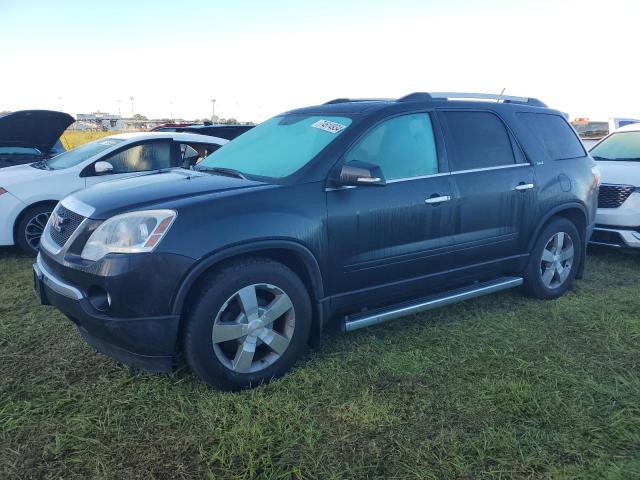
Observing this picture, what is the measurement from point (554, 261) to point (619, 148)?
3.26 meters

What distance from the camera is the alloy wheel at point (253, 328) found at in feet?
9.25

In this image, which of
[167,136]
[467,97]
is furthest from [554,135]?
[167,136]

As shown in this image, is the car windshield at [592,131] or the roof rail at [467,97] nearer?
the roof rail at [467,97]

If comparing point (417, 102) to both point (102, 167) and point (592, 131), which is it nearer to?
point (102, 167)

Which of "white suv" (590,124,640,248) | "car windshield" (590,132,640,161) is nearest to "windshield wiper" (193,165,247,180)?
"white suv" (590,124,640,248)

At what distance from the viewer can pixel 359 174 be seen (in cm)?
304

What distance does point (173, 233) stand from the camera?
2648mm

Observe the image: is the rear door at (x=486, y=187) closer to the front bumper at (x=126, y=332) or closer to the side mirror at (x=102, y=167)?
the front bumper at (x=126, y=332)

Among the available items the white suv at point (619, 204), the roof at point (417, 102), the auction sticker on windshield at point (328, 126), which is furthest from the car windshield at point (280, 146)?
the white suv at point (619, 204)

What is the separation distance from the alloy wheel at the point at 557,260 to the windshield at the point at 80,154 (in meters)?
5.18

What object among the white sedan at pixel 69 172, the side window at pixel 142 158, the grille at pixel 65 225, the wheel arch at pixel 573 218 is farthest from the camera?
the side window at pixel 142 158

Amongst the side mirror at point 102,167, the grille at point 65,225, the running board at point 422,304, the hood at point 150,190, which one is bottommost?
the running board at point 422,304

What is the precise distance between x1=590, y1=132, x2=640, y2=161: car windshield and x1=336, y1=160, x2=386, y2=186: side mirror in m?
4.89

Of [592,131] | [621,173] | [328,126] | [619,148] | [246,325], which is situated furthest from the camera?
[592,131]
